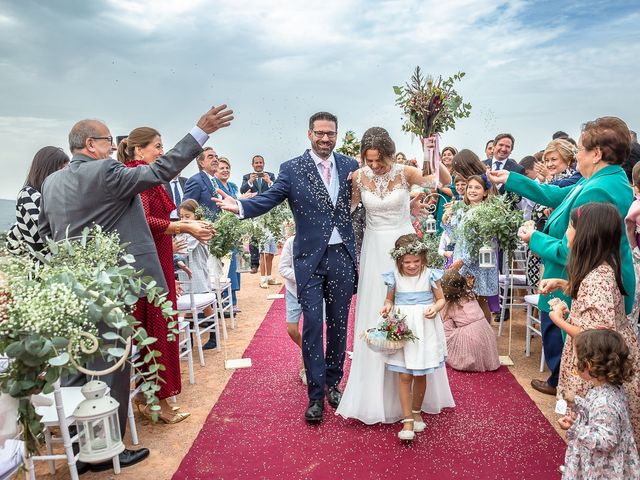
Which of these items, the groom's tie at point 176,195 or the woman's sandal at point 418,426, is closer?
the woman's sandal at point 418,426

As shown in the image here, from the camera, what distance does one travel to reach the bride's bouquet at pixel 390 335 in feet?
11.8

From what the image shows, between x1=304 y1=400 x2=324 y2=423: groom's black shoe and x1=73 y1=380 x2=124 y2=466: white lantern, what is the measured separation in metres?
1.62

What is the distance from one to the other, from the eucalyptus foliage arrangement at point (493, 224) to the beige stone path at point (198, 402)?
1316 millimetres

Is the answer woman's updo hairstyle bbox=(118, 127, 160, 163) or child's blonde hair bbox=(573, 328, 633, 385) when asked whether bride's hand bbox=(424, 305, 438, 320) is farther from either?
woman's updo hairstyle bbox=(118, 127, 160, 163)

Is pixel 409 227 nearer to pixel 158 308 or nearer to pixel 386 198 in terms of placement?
pixel 386 198

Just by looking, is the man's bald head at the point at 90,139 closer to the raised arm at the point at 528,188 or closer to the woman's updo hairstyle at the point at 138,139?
the woman's updo hairstyle at the point at 138,139

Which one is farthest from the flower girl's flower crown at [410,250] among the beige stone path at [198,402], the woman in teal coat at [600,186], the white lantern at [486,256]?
the white lantern at [486,256]

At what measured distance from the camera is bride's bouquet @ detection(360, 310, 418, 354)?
3.59 m

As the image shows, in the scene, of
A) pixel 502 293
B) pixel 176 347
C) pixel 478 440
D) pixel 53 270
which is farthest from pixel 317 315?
pixel 502 293

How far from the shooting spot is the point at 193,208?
578 cm

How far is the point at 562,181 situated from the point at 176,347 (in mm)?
3764

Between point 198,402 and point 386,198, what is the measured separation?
2.51 metres

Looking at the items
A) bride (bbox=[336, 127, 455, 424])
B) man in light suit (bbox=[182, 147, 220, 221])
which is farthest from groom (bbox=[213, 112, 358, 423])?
man in light suit (bbox=[182, 147, 220, 221])

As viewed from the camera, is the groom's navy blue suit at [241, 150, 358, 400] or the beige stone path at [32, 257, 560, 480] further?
the groom's navy blue suit at [241, 150, 358, 400]
